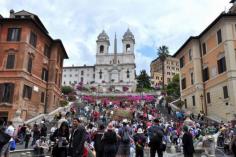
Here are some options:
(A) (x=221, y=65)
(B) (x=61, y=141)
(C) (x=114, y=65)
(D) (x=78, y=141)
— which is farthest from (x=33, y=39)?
(C) (x=114, y=65)

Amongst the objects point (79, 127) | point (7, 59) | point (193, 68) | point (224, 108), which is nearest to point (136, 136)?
point (79, 127)

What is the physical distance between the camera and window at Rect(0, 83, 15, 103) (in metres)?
27.7

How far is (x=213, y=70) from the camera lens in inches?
1225

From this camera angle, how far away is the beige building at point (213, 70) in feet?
89.4

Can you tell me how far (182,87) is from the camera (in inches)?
1592

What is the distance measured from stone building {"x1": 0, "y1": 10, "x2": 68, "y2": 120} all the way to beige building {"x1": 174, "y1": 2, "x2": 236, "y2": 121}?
65.4ft

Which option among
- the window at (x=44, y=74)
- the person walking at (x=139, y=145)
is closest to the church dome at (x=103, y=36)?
the window at (x=44, y=74)

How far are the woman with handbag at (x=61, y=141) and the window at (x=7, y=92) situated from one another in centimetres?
2135

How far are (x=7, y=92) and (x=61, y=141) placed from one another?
22250 millimetres

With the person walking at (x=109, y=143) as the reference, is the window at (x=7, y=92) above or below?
above

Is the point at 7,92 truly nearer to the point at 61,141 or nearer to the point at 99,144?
the point at 99,144

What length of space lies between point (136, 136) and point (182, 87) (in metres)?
30.3

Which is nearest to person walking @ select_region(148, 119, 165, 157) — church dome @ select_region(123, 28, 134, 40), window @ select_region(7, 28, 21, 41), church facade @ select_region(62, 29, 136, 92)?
window @ select_region(7, 28, 21, 41)

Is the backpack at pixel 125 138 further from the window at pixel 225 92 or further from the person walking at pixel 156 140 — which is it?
the window at pixel 225 92
